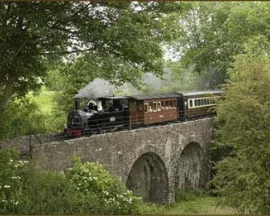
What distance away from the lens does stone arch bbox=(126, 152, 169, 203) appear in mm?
18922

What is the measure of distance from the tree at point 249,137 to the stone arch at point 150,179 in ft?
15.6

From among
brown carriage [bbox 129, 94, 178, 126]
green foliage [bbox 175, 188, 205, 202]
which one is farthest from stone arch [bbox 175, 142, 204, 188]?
brown carriage [bbox 129, 94, 178, 126]

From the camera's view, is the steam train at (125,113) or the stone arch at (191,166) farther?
the stone arch at (191,166)

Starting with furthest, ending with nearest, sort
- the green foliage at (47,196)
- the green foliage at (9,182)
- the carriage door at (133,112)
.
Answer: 1. the carriage door at (133,112)
2. the green foliage at (47,196)
3. the green foliage at (9,182)

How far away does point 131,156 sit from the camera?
1614cm

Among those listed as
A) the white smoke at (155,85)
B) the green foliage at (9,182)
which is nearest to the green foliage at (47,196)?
the green foliage at (9,182)

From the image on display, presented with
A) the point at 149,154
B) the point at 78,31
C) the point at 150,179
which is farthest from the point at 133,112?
the point at 78,31

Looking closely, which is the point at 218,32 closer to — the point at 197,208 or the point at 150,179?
the point at 150,179

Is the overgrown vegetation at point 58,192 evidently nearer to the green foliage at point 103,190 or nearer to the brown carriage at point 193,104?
the green foliage at point 103,190

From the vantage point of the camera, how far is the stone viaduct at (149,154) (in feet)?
42.3

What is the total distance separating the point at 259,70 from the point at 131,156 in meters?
5.72

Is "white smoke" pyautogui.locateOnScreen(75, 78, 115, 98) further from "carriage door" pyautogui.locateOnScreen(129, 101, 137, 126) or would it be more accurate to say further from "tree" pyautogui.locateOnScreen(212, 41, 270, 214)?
"tree" pyautogui.locateOnScreen(212, 41, 270, 214)

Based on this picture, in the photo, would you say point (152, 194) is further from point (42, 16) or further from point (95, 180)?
point (42, 16)

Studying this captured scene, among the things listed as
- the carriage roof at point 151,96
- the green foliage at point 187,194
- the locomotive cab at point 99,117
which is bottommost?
the green foliage at point 187,194
